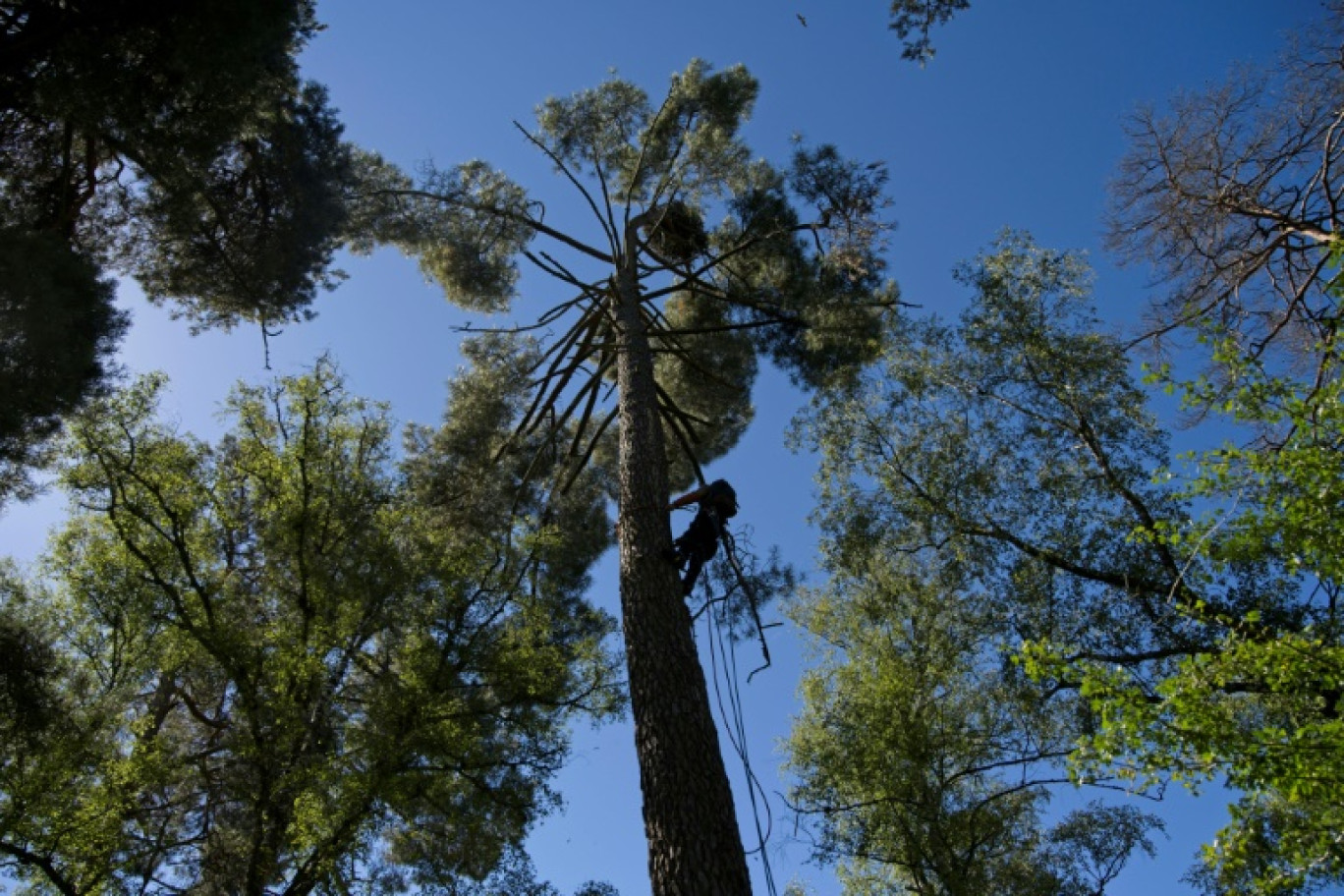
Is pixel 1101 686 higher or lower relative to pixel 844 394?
lower

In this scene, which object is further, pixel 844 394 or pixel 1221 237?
pixel 844 394

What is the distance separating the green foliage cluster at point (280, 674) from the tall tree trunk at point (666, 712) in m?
2.39

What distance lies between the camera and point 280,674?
272 inches

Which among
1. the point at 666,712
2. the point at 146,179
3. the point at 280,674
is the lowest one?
the point at 666,712

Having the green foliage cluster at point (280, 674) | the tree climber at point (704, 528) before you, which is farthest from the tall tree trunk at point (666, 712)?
the green foliage cluster at point (280, 674)

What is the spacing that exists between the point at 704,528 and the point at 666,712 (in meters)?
1.85

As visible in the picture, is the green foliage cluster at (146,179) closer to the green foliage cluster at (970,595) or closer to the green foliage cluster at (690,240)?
the green foliage cluster at (690,240)

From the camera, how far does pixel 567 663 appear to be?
8719 millimetres

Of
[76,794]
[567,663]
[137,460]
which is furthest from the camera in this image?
[567,663]

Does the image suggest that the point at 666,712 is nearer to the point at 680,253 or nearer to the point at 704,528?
the point at 704,528

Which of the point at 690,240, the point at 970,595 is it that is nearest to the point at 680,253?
the point at 690,240

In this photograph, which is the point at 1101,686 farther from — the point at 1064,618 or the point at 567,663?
the point at 567,663

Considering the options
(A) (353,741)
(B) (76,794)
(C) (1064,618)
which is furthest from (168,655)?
(C) (1064,618)

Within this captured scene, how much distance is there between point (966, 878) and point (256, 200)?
1053 cm
